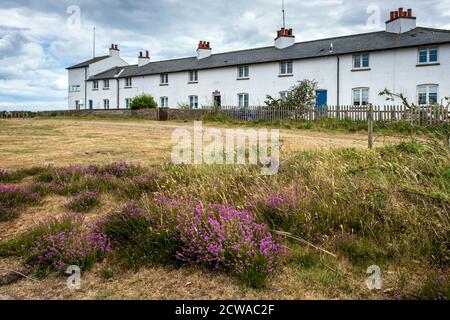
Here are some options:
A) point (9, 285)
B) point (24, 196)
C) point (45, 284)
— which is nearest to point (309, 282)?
point (45, 284)

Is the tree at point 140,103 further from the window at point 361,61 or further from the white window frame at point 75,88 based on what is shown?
the white window frame at point 75,88

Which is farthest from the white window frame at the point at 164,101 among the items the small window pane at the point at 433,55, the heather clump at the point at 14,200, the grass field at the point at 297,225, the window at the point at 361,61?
the heather clump at the point at 14,200

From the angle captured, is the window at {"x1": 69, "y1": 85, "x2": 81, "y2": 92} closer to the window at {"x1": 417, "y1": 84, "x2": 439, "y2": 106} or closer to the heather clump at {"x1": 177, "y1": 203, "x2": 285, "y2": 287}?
the window at {"x1": 417, "y1": 84, "x2": 439, "y2": 106}

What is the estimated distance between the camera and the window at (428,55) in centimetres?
2764

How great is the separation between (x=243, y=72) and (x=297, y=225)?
116ft

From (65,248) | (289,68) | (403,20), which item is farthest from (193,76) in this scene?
(65,248)

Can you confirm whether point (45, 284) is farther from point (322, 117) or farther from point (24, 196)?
point (322, 117)

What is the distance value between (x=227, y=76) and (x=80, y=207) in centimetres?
3544

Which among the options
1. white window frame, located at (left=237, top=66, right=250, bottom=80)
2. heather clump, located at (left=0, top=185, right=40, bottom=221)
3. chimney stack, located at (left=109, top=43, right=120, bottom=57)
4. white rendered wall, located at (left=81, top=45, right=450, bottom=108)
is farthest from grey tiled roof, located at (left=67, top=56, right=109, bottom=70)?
heather clump, located at (left=0, top=185, right=40, bottom=221)

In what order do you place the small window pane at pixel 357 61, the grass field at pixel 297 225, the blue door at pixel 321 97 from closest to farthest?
1. the grass field at pixel 297 225
2. the small window pane at pixel 357 61
3. the blue door at pixel 321 97

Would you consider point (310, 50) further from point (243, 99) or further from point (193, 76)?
point (193, 76)

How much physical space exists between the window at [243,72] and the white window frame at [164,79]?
34.4ft

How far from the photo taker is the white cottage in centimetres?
2830

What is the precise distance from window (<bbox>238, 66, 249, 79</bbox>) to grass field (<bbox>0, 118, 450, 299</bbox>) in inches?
1276
